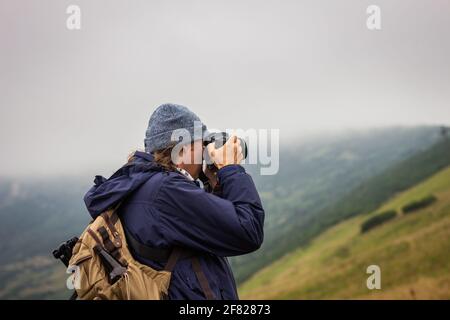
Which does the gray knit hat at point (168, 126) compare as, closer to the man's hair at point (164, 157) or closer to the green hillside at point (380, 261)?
the man's hair at point (164, 157)

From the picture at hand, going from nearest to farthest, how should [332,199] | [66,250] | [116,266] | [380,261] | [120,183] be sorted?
[116,266] → [120,183] → [66,250] → [380,261] → [332,199]

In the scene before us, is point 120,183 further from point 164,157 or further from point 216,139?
point 216,139

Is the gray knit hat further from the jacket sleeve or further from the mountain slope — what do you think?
the mountain slope

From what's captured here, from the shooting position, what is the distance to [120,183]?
3674mm

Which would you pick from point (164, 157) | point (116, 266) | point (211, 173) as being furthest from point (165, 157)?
point (116, 266)

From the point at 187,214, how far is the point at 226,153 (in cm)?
A: 59

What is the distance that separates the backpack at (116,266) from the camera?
3.45 meters

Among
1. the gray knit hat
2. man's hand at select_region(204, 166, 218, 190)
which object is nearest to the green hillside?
man's hand at select_region(204, 166, 218, 190)

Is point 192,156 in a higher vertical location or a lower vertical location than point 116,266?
higher

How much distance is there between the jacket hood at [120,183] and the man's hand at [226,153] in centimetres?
41

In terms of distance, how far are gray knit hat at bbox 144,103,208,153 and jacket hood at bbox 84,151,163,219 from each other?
4.7 inches

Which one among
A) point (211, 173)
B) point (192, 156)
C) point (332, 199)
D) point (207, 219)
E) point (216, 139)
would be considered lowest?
point (332, 199)
